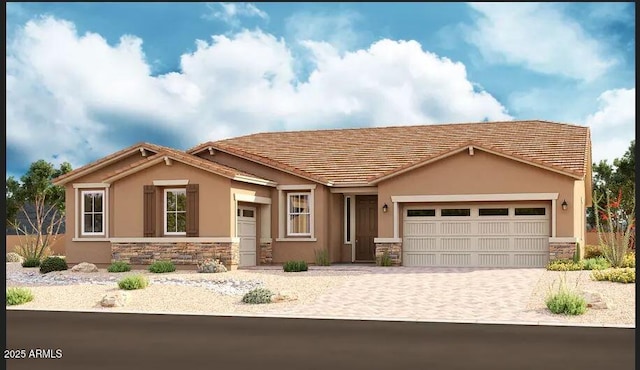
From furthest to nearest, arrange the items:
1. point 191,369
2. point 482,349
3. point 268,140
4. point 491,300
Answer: point 268,140
point 491,300
point 482,349
point 191,369

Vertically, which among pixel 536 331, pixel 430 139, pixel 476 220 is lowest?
pixel 536 331

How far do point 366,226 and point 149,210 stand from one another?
7.41 meters

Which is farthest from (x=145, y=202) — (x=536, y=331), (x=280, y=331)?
(x=536, y=331)

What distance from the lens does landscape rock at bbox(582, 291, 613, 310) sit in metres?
16.7

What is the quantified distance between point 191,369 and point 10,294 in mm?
10083

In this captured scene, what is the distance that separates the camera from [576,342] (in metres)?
12.5

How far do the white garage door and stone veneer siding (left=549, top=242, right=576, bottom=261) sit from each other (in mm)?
395

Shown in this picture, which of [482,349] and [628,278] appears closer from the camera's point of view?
[482,349]

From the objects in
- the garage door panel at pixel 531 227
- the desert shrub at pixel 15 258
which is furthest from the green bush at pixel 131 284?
the desert shrub at pixel 15 258

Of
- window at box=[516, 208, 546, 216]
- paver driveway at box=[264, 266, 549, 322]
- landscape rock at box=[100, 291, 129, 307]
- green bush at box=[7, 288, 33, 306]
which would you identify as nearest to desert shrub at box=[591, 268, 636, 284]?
paver driveway at box=[264, 266, 549, 322]

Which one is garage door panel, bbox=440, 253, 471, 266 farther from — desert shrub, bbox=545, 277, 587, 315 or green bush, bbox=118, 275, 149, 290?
desert shrub, bbox=545, 277, 587, 315

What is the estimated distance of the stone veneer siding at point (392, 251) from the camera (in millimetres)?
27234

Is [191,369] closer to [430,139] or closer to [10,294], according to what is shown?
[10,294]

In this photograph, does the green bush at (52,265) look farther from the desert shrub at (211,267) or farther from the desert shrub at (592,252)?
the desert shrub at (592,252)
